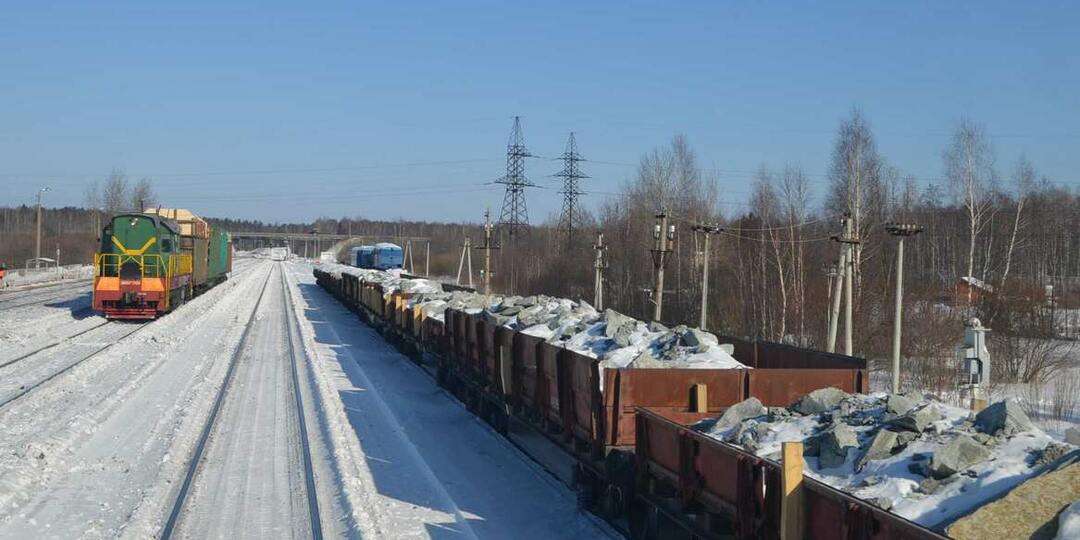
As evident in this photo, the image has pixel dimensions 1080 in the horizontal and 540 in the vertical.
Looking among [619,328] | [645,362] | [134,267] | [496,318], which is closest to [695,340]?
[645,362]

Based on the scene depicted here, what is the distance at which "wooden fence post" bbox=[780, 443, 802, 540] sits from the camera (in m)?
6.33

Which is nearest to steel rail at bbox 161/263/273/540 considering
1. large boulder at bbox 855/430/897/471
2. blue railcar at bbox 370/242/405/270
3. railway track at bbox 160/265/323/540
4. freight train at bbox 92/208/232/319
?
railway track at bbox 160/265/323/540

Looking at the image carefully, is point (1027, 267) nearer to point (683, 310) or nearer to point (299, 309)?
point (683, 310)

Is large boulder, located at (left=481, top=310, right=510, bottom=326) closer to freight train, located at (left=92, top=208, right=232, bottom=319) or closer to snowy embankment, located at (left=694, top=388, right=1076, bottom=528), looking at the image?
snowy embankment, located at (left=694, top=388, right=1076, bottom=528)

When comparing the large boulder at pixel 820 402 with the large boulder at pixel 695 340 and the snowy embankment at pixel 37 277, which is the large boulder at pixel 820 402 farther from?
the snowy embankment at pixel 37 277

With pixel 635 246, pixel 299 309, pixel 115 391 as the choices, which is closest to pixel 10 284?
pixel 299 309

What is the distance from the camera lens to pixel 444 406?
1844cm

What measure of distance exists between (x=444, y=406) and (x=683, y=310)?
31.4 metres

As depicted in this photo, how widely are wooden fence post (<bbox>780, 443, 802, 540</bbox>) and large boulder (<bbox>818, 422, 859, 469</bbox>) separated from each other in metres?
0.93

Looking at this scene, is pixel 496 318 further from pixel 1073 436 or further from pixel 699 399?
pixel 1073 436

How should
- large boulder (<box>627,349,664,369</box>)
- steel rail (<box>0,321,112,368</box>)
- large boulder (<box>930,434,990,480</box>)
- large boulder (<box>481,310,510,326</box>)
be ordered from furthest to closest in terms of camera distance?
steel rail (<box>0,321,112,368</box>) → large boulder (<box>481,310,510,326</box>) → large boulder (<box>627,349,664,369</box>) → large boulder (<box>930,434,990,480</box>)

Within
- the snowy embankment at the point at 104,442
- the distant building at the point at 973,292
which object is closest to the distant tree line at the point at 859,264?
the distant building at the point at 973,292

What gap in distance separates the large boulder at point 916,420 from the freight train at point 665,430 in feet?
3.97

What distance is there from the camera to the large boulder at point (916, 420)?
709cm
